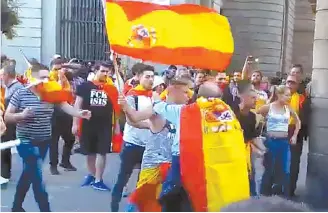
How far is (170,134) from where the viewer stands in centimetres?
706

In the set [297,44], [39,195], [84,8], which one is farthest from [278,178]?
[297,44]

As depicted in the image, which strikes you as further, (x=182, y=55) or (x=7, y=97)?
(x=7, y=97)

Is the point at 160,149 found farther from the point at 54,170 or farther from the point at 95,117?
the point at 54,170

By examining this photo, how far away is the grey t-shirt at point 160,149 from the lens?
7.09 m

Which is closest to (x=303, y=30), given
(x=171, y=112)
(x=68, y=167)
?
(x=68, y=167)

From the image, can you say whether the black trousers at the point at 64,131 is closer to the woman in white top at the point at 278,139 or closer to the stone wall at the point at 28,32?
the woman in white top at the point at 278,139

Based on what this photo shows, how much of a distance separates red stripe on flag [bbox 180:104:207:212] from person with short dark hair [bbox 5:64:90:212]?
6.69 feet

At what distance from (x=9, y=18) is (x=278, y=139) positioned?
46.7ft

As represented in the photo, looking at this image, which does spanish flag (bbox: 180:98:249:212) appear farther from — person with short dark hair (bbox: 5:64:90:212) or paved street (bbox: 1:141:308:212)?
paved street (bbox: 1:141:308:212)

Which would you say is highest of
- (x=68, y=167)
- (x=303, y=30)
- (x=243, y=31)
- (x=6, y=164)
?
(x=303, y=30)

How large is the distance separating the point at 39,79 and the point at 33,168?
1.08m

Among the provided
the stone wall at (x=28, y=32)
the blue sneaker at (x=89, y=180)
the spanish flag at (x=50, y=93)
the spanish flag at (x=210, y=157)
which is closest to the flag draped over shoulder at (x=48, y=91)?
the spanish flag at (x=50, y=93)

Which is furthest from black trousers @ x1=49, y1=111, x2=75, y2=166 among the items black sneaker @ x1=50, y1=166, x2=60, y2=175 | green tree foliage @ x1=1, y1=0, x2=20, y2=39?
green tree foliage @ x1=1, y1=0, x2=20, y2=39

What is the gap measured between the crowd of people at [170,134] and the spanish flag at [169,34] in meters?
0.24
